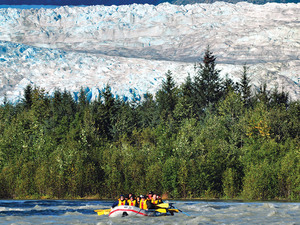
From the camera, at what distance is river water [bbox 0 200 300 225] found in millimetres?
31141

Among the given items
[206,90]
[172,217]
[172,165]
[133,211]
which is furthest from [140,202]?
[206,90]

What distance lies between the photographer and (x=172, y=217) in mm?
34625

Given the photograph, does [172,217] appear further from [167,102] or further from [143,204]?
[167,102]

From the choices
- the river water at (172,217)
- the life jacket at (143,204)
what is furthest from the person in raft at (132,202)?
the river water at (172,217)

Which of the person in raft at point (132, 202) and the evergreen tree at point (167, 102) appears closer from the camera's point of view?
the person in raft at point (132, 202)

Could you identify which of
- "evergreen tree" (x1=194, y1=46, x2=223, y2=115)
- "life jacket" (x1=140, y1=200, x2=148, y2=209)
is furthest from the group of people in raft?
"evergreen tree" (x1=194, y1=46, x2=223, y2=115)

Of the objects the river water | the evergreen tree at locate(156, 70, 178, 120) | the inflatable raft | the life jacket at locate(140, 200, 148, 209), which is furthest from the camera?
the evergreen tree at locate(156, 70, 178, 120)

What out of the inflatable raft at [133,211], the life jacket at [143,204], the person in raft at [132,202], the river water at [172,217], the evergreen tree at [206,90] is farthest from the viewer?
the evergreen tree at [206,90]

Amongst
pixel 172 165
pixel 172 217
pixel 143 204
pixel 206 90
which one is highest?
pixel 206 90

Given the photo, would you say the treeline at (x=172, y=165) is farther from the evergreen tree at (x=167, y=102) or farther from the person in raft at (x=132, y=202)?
the evergreen tree at (x=167, y=102)

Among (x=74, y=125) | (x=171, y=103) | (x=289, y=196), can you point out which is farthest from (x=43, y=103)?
(x=289, y=196)

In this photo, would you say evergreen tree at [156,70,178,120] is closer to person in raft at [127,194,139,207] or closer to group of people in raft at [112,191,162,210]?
group of people in raft at [112,191,162,210]

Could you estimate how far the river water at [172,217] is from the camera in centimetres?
3114

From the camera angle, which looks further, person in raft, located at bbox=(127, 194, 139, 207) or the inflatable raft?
person in raft, located at bbox=(127, 194, 139, 207)
